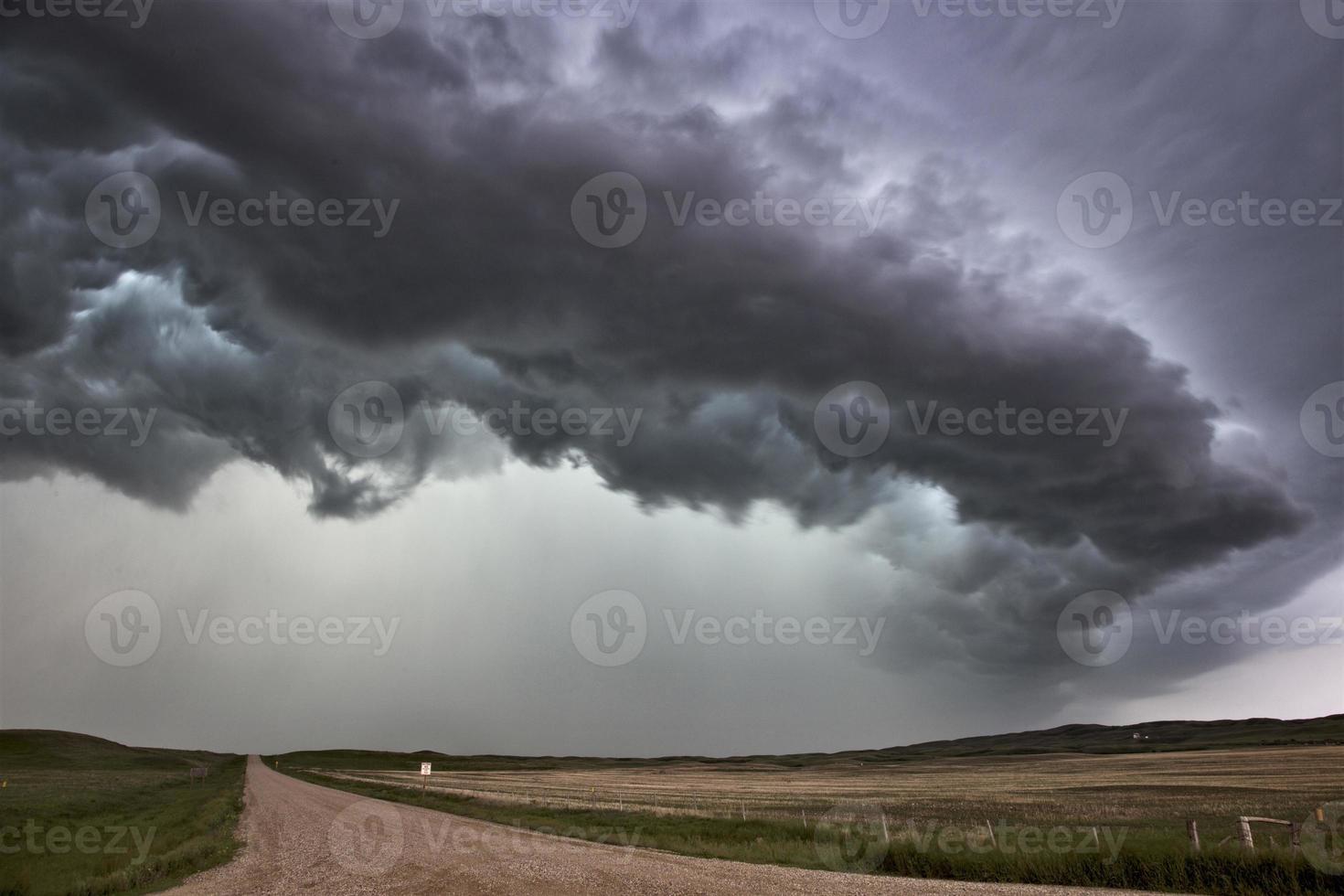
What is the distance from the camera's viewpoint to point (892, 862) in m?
22.7

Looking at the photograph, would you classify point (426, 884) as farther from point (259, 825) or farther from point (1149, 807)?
point (1149, 807)

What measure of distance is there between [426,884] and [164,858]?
11.0m

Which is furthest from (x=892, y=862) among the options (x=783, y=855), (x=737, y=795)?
(x=737, y=795)

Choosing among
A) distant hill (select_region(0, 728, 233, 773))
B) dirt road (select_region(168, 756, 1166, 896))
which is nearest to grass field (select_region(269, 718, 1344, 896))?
dirt road (select_region(168, 756, 1166, 896))

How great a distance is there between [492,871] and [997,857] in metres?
13.5

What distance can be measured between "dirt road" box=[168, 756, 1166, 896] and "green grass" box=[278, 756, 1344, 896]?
1.69m

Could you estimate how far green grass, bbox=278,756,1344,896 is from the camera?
1827cm

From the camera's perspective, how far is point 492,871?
20453mm

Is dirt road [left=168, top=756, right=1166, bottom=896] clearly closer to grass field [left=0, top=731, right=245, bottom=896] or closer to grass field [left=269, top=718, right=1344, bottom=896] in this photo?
grass field [left=0, top=731, right=245, bottom=896]

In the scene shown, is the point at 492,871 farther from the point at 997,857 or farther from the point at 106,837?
the point at 106,837

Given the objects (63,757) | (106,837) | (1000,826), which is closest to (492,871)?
(106,837)

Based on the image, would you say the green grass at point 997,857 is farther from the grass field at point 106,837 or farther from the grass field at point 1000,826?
the grass field at point 106,837

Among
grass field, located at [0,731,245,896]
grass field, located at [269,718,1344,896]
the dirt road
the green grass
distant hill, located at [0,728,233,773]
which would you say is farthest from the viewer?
distant hill, located at [0,728,233,773]

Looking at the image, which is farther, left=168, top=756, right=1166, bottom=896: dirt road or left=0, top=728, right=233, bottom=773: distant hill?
left=0, top=728, right=233, bottom=773: distant hill
